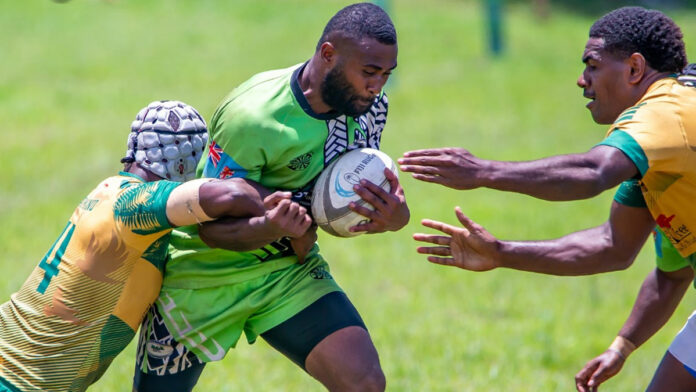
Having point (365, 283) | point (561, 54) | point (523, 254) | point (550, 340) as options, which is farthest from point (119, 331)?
point (561, 54)

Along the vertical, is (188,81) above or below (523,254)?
below

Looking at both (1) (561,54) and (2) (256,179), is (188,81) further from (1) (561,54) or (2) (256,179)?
(2) (256,179)

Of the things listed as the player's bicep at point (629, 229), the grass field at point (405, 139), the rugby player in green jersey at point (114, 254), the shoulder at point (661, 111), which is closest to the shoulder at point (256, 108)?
the rugby player in green jersey at point (114, 254)

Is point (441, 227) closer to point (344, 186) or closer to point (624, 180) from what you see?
point (344, 186)

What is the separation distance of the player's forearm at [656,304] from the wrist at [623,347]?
2cm

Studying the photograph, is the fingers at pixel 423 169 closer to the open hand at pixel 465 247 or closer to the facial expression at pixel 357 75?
the open hand at pixel 465 247

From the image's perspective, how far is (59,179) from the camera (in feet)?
45.4

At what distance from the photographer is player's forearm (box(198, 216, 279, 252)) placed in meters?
4.34

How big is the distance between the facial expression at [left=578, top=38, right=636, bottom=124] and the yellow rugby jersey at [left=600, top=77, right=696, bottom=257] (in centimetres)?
13

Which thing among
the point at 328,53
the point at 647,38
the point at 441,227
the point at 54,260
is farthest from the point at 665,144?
the point at 54,260

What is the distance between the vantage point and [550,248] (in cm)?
463

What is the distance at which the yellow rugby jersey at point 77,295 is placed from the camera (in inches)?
177

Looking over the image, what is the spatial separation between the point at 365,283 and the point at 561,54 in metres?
16.1

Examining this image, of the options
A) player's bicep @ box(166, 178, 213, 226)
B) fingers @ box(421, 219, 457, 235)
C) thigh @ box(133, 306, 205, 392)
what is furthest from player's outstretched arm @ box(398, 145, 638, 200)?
thigh @ box(133, 306, 205, 392)
